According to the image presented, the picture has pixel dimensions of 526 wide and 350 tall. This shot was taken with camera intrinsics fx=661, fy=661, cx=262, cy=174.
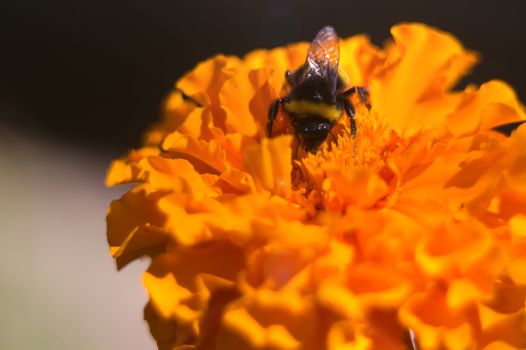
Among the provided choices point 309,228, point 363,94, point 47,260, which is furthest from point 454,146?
point 47,260

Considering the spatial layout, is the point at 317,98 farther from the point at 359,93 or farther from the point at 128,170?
the point at 128,170

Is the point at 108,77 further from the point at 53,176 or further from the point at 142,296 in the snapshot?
the point at 142,296

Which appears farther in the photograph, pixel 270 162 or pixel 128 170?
pixel 128 170

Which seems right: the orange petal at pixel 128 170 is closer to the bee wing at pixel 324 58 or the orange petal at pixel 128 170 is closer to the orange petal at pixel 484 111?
the bee wing at pixel 324 58

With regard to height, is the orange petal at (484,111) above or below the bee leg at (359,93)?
below

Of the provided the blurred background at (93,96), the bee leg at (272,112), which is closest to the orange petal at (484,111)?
the bee leg at (272,112)

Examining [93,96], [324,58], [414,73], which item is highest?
[324,58]

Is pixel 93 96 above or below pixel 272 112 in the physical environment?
below

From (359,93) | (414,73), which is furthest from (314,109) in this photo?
(414,73)
